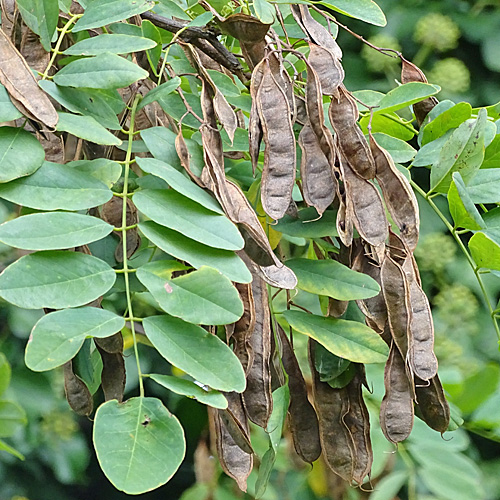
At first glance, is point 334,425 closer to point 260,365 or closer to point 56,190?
point 260,365

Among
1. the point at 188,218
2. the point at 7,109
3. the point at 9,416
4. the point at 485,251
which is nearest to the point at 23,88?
the point at 7,109

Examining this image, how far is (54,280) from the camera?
0.41 m

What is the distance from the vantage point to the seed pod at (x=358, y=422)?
20.1 inches

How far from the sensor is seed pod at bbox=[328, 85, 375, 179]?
467mm

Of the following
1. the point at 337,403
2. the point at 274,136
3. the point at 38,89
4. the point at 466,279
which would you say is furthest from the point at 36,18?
the point at 466,279

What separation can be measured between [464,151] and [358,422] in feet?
0.67

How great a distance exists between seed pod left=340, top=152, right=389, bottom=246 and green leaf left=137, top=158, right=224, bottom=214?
9 cm

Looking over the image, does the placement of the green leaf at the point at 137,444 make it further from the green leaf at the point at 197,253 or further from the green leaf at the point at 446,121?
the green leaf at the point at 446,121

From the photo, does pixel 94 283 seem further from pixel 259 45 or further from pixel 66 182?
pixel 259 45

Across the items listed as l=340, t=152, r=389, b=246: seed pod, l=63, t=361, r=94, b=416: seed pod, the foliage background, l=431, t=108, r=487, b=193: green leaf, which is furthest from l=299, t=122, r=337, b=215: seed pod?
the foliage background

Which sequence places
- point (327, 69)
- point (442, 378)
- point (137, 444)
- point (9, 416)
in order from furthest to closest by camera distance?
point (442, 378)
point (9, 416)
point (327, 69)
point (137, 444)

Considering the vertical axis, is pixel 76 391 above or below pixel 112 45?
below

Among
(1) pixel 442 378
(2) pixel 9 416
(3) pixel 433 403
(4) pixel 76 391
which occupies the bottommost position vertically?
(2) pixel 9 416

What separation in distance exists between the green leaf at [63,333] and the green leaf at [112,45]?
6.8 inches
